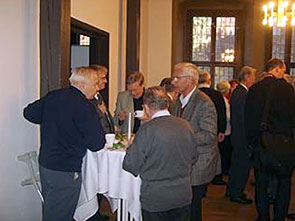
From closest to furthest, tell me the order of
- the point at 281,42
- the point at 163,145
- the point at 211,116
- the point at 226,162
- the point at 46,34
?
the point at 163,145, the point at 211,116, the point at 46,34, the point at 226,162, the point at 281,42

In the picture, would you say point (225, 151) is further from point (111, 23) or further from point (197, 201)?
point (197, 201)

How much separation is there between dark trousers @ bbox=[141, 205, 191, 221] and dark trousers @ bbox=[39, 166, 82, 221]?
0.65 m

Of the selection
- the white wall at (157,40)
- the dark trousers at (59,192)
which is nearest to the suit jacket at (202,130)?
the dark trousers at (59,192)

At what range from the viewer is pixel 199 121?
3.54 metres

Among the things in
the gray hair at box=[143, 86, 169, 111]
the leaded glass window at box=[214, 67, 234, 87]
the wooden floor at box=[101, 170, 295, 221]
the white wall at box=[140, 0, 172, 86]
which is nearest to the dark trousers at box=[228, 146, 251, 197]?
the wooden floor at box=[101, 170, 295, 221]

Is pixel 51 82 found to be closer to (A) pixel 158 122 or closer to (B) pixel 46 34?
(B) pixel 46 34

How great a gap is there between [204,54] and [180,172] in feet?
22.5

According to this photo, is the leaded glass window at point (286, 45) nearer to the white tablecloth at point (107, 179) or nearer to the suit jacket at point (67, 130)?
the white tablecloth at point (107, 179)

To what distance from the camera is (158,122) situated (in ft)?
9.70

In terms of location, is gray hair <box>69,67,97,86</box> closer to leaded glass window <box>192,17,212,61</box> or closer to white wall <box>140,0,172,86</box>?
white wall <box>140,0,172,86</box>

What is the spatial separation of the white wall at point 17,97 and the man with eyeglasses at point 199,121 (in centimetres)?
126

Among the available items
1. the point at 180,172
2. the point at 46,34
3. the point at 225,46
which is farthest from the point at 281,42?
the point at 180,172

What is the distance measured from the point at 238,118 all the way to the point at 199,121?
2.19 m

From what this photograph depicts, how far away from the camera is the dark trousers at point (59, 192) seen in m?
3.44
